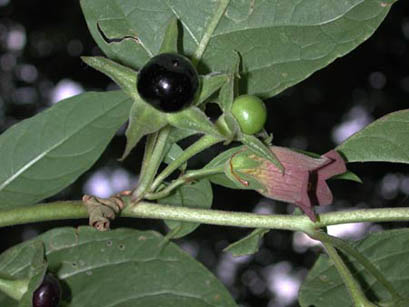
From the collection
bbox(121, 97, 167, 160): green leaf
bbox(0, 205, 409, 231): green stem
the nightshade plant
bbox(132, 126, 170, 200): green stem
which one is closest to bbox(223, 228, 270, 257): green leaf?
the nightshade plant

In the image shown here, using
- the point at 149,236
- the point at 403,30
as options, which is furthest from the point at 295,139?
the point at 149,236

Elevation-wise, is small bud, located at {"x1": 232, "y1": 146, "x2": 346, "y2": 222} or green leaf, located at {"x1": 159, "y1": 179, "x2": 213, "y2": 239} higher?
small bud, located at {"x1": 232, "y1": 146, "x2": 346, "y2": 222}

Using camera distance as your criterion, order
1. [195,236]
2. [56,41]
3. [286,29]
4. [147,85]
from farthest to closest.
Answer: [195,236], [56,41], [286,29], [147,85]

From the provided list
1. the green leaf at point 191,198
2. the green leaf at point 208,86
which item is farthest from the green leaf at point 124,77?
the green leaf at point 191,198

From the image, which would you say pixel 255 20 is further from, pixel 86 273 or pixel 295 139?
pixel 295 139

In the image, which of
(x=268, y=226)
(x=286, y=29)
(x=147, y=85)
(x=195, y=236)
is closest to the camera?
(x=147, y=85)

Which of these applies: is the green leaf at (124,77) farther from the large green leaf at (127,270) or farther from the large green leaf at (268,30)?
the large green leaf at (127,270)

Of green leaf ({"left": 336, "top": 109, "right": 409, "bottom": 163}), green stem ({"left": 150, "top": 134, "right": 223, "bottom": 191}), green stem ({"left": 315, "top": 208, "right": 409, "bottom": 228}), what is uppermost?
green stem ({"left": 150, "top": 134, "right": 223, "bottom": 191})

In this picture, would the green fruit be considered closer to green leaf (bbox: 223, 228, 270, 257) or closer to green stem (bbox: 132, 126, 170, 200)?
green stem (bbox: 132, 126, 170, 200)
